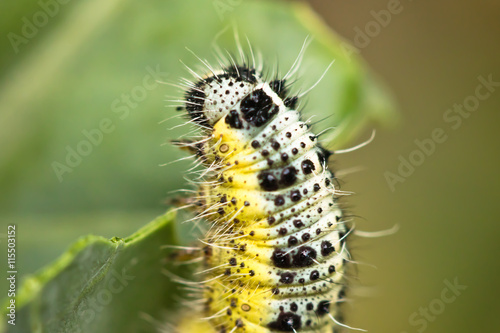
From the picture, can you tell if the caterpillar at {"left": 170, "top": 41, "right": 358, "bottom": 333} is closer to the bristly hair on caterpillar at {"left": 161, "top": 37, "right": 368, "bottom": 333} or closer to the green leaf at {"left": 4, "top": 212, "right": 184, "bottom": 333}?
the bristly hair on caterpillar at {"left": 161, "top": 37, "right": 368, "bottom": 333}

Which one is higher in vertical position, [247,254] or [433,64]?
[433,64]

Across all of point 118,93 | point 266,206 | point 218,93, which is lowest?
point 266,206

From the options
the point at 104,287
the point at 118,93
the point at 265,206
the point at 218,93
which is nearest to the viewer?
the point at 104,287

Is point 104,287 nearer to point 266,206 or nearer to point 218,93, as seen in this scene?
point 266,206

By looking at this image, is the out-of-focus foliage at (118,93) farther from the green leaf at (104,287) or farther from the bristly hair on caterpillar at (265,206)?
the bristly hair on caterpillar at (265,206)

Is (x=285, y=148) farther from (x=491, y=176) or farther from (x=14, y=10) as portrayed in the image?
(x=491, y=176)

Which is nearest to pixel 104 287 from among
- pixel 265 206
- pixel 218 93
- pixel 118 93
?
pixel 265 206

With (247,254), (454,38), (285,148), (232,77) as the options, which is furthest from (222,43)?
(454,38)

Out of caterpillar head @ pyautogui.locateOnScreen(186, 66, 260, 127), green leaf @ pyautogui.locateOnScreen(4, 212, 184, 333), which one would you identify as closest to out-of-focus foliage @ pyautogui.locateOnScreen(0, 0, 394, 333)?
green leaf @ pyautogui.locateOnScreen(4, 212, 184, 333)
